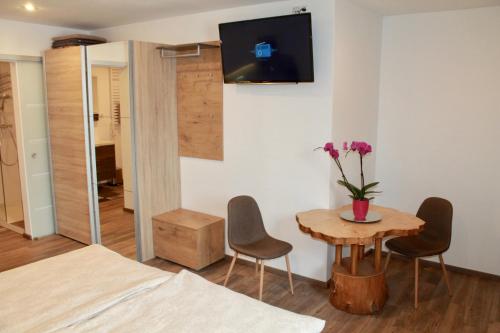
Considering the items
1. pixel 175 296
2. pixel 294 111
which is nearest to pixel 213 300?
pixel 175 296

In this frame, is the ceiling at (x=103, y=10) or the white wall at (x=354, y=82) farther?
the ceiling at (x=103, y=10)

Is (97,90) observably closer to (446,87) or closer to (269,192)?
(269,192)

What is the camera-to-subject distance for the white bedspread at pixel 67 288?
1.94m

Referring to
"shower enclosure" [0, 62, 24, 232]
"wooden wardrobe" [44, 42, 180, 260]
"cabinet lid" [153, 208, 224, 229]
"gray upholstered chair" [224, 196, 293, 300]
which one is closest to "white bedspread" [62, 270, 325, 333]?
"gray upholstered chair" [224, 196, 293, 300]

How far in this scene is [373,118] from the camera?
13.4 ft

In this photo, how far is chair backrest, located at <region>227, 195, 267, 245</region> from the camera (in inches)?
134

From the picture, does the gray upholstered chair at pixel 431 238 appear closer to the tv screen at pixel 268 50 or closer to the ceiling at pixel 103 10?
the tv screen at pixel 268 50

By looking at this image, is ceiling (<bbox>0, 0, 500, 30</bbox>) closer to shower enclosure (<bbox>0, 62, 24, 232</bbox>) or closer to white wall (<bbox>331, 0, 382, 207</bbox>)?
white wall (<bbox>331, 0, 382, 207</bbox>)

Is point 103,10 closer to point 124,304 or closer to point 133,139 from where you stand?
point 133,139

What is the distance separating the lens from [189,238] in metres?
3.81

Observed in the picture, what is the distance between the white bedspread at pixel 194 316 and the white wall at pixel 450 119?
248 cm

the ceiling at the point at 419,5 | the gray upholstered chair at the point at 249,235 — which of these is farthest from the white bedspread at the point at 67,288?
the ceiling at the point at 419,5

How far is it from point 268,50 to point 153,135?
4.77 ft

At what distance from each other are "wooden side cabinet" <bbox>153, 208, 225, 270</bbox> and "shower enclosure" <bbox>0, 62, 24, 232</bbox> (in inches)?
76.6
